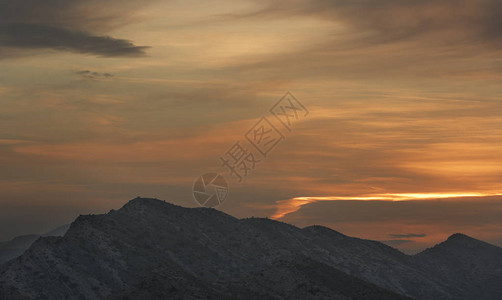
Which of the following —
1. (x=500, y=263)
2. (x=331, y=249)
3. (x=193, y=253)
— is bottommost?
(x=500, y=263)

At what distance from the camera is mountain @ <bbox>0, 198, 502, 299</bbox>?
274ft

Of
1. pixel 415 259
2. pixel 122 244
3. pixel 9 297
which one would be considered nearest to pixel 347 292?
pixel 122 244

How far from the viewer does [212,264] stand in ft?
357

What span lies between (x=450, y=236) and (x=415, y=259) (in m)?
25.2

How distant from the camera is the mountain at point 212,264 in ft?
274

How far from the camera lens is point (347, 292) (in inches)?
3467

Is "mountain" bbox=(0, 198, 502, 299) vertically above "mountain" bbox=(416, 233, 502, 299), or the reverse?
"mountain" bbox=(0, 198, 502, 299)

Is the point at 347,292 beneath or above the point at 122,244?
beneath

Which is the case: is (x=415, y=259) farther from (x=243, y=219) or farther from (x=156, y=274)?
(x=156, y=274)

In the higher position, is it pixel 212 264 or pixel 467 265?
pixel 212 264

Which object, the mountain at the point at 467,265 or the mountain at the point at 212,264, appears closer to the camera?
the mountain at the point at 212,264

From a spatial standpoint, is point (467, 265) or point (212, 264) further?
point (467, 265)

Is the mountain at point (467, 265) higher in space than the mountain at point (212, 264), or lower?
lower

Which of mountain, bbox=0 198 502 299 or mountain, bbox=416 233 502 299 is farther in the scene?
mountain, bbox=416 233 502 299
